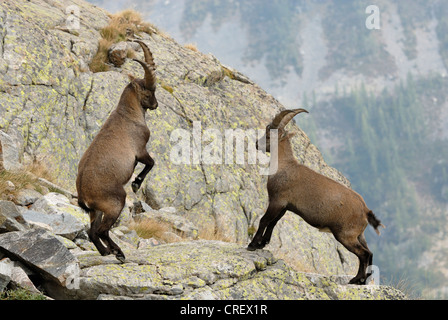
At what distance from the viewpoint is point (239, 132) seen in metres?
20.1

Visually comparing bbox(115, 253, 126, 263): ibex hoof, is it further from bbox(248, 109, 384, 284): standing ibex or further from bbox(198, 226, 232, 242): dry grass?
bbox(198, 226, 232, 242): dry grass

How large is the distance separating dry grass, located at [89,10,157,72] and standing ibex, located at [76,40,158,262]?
25.7ft

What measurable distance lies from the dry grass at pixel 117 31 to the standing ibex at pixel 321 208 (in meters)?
8.93

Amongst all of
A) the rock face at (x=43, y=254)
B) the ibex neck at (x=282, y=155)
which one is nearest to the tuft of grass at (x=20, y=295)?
the rock face at (x=43, y=254)

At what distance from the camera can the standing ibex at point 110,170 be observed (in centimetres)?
908

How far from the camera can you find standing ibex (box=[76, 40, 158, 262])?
9078 millimetres

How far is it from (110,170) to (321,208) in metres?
3.73

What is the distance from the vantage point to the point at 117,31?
65.0 feet

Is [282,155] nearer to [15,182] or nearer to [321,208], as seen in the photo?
[321,208]

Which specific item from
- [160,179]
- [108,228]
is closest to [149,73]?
[108,228]

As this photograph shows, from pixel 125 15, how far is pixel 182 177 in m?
7.69
